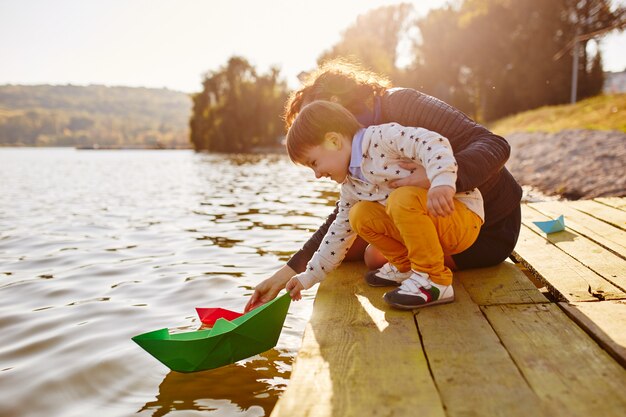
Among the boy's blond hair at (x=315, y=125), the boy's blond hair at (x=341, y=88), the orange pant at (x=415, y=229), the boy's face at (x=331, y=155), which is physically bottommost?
the orange pant at (x=415, y=229)

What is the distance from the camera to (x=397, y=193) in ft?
7.50

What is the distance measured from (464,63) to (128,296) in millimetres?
31314

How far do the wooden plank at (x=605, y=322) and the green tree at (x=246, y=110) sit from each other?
37956mm

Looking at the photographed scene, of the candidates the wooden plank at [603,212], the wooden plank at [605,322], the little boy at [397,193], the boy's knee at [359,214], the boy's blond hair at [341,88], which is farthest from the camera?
the wooden plank at [603,212]

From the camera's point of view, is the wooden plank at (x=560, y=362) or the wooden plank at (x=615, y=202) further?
the wooden plank at (x=615, y=202)

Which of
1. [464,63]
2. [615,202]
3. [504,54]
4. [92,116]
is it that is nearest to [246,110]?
[464,63]

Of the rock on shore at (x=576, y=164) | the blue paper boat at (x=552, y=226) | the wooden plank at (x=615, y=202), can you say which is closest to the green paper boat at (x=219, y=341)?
the blue paper boat at (x=552, y=226)

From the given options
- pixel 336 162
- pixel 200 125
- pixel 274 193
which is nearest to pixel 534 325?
pixel 336 162

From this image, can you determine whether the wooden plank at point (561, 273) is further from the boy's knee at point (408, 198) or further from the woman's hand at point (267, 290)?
the woman's hand at point (267, 290)

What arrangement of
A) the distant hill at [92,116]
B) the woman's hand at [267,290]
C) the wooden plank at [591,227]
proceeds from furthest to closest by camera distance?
1. the distant hill at [92,116]
2. the wooden plank at [591,227]
3. the woman's hand at [267,290]

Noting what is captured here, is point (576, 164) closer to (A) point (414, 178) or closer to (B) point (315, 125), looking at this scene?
(A) point (414, 178)

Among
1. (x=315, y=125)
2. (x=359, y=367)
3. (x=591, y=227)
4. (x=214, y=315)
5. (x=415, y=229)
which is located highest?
(x=315, y=125)

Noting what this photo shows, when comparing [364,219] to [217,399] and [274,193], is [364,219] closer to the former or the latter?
[217,399]

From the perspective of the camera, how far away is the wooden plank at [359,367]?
1.48m
